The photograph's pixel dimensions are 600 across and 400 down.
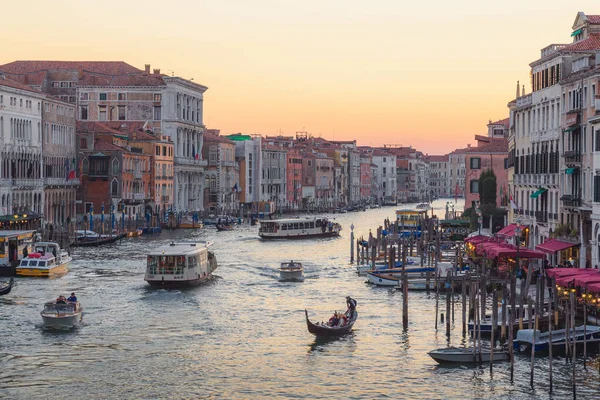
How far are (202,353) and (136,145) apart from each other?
53806mm

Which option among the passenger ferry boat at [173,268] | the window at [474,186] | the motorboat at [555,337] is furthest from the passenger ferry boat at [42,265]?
the window at [474,186]

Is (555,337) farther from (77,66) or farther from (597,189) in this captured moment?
(77,66)

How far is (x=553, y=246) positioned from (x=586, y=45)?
6577mm

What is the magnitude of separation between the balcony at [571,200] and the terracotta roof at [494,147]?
30639 millimetres

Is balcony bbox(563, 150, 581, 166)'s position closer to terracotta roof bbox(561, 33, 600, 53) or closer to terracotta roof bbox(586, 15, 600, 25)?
terracotta roof bbox(561, 33, 600, 53)

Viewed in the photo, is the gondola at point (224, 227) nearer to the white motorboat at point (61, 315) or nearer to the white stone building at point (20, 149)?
the white stone building at point (20, 149)

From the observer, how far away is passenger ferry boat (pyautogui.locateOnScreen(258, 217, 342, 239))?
2677 inches

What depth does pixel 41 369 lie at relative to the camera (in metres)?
25.0

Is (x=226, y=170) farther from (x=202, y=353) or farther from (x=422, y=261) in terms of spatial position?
(x=202, y=353)

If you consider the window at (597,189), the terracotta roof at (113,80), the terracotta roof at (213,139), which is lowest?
the window at (597,189)

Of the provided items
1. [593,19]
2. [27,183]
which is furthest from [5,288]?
[27,183]

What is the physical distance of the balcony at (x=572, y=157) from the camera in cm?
3488

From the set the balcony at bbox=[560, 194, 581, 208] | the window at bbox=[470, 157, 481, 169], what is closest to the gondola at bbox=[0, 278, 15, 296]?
the balcony at bbox=[560, 194, 581, 208]

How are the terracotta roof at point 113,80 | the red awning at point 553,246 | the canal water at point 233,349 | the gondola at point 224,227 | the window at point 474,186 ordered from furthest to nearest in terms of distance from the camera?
the terracotta roof at point 113,80 → the gondola at point 224,227 → the window at point 474,186 → the red awning at point 553,246 → the canal water at point 233,349
